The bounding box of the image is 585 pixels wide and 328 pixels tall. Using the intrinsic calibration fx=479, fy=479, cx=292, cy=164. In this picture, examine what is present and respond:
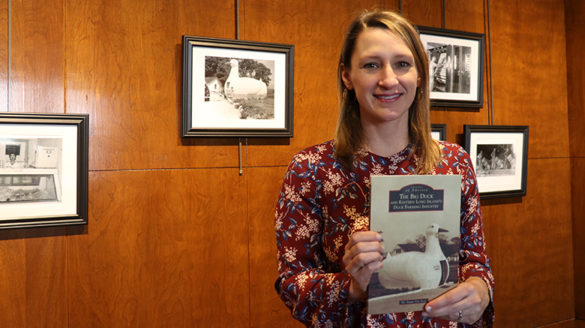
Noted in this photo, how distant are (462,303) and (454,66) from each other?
2.54 metres

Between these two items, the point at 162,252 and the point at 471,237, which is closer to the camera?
the point at 471,237

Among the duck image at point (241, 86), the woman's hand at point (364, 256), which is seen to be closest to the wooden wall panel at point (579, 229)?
the duck image at point (241, 86)

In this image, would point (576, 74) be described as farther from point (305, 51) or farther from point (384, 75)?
point (384, 75)

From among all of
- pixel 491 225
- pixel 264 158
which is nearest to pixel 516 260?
pixel 491 225

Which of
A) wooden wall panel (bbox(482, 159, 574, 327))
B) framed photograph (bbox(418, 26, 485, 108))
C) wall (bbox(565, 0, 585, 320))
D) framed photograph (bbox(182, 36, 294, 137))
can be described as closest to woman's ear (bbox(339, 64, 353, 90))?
framed photograph (bbox(182, 36, 294, 137))

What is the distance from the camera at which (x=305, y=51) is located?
116 inches

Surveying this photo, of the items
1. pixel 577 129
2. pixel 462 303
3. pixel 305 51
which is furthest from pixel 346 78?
pixel 577 129

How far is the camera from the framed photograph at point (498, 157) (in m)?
3.50

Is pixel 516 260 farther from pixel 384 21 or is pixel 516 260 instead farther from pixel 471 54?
pixel 384 21

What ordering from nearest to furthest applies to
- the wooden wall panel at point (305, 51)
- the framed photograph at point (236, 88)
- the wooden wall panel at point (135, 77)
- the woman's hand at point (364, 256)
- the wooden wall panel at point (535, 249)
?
the woman's hand at point (364, 256), the wooden wall panel at point (135, 77), the framed photograph at point (236, 88), the wooden wall panel at point (305, 51), the wooden wall panel at point (535, 249)

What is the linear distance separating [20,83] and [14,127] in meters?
0.21

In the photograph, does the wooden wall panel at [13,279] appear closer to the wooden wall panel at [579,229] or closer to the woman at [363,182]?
the woman at [363,182]

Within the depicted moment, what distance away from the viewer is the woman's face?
51.2 inches

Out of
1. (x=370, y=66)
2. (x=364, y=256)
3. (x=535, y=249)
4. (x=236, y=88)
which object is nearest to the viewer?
(x=364, y=256)
